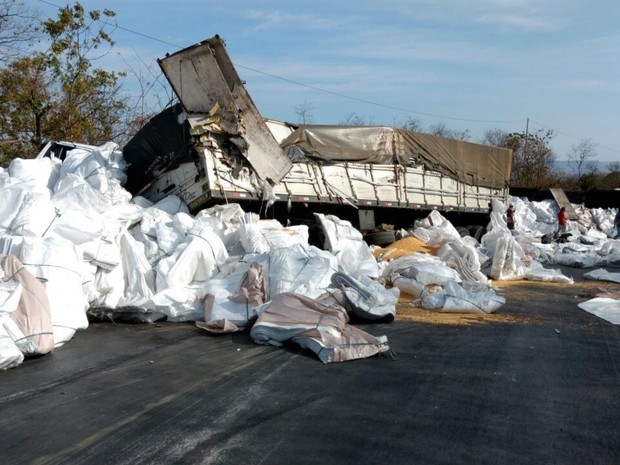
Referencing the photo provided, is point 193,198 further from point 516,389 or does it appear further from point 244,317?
point 516,389

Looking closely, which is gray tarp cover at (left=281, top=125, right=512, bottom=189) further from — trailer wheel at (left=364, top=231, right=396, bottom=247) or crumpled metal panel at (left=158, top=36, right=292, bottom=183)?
crumpled metal panel at (left=158, top=36, right=292, bottom=183)

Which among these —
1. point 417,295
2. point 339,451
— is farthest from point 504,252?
point 339,451

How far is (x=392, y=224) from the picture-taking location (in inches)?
586

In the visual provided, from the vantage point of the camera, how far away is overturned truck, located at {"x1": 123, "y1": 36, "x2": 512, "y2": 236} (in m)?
10.1

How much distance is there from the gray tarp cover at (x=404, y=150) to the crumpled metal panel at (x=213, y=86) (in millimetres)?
1738

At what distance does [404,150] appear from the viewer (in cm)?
1448

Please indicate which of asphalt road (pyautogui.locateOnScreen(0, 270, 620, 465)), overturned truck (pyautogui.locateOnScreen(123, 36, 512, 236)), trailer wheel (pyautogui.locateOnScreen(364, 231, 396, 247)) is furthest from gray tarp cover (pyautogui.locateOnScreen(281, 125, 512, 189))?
asphalt road (pyautogui.locateOnScreen(0, 270, 620, 465))

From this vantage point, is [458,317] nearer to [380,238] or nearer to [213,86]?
[213,86]

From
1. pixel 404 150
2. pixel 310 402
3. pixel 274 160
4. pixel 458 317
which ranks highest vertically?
pixel 404 150

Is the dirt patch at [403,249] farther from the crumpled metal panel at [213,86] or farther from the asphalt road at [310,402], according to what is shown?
the asphalt road at [310,402]

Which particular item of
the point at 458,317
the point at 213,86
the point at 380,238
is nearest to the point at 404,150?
the point at 380,238

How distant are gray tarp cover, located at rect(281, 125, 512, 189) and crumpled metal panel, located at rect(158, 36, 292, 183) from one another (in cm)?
174

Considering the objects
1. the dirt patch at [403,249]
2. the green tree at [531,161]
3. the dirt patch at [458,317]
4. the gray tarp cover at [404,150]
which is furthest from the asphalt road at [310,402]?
the green tree at [531,161]

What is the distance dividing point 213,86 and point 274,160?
63.6 inches
